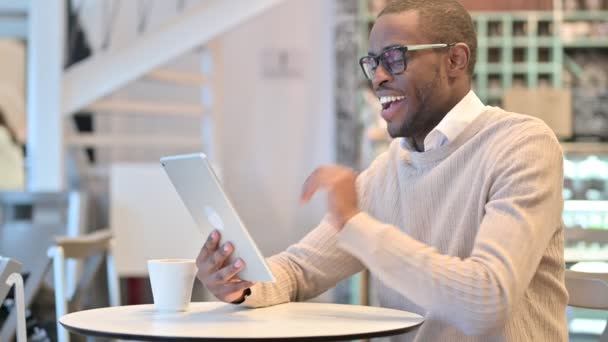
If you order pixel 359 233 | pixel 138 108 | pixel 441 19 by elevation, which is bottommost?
pixel 359 233

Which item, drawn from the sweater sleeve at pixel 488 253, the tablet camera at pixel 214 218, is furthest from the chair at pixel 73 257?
the sweater sleeve at pixel 488 253

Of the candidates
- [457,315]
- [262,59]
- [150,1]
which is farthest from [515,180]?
[262,59]

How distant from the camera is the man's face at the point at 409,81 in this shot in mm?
1787

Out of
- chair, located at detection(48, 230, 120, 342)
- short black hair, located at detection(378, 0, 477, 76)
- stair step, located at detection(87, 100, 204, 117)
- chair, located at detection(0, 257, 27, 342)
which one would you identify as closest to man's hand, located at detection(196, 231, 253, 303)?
chair, located at detection(0, 257, 27, 342)

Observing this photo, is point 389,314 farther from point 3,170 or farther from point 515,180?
point 3,170

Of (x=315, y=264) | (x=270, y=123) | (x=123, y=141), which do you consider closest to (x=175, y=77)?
(x=123, y=141)

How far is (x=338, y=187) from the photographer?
5.15 ft

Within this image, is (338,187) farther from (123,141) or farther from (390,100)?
(123,141)

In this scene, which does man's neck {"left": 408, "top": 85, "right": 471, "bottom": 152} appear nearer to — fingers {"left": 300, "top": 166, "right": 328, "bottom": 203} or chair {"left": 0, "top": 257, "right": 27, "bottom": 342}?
fingers {"left": 300, "top": 166, "right": 328, "bottom": 203}

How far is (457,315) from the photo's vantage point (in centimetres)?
150

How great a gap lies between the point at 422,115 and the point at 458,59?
0.13 m

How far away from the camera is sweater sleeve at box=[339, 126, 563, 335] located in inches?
58.4

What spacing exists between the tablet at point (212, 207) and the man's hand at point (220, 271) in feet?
0.04

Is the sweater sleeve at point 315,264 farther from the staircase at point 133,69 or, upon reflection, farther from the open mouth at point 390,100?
the staircase at point 133,69
